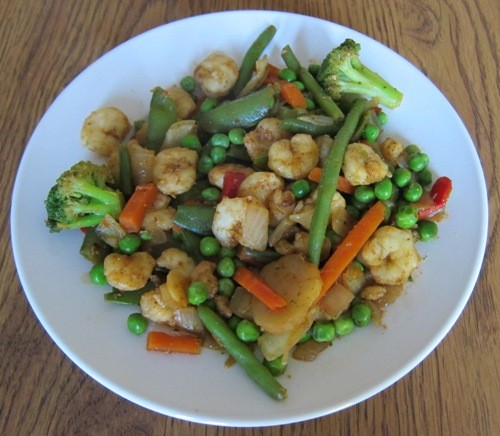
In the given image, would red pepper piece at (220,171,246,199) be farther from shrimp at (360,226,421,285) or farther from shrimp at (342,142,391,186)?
shrimp at (360,226,421,285)

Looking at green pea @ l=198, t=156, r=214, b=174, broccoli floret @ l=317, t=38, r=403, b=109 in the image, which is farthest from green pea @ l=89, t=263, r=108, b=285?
broccoli floret @ l=317, t=38, r=403, b=109

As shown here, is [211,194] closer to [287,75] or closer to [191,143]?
[191,143]

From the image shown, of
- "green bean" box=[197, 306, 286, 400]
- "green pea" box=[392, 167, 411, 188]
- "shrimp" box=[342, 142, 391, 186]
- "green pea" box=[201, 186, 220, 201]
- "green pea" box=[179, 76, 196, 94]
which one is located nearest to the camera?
"green bean" box=[197, 306, 286, 400]

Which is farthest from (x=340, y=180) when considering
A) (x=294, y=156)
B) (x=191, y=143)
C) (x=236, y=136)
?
(x=191, y=143)

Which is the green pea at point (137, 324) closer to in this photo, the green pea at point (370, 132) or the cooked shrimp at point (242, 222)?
the cooked shrimp at point (242, 222)

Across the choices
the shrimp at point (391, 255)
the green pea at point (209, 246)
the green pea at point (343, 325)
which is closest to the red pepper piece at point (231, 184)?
the green pea at point (209, 246)
